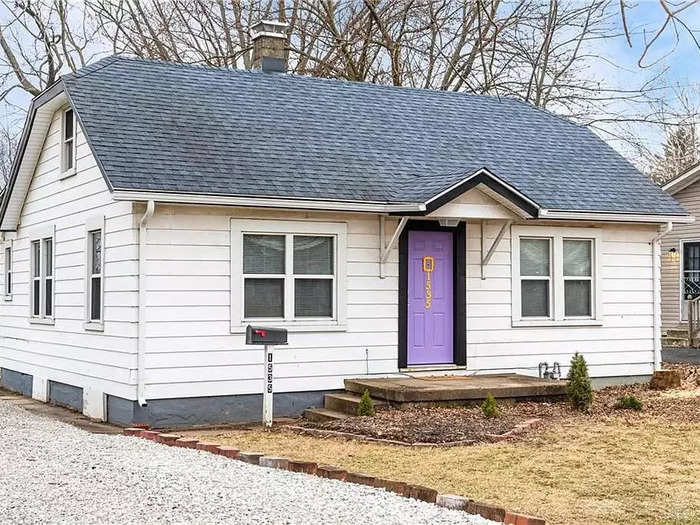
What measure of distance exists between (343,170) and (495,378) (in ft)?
12.0

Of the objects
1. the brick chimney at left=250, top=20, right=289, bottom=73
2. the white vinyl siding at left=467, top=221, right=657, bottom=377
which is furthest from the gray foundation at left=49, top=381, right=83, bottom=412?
the brick chimney at left=250, top=20, right=289, bottom=73

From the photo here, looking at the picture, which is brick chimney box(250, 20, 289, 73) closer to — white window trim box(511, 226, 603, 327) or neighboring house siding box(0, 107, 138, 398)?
neighboring house siding box(0, 107, 138, 398)

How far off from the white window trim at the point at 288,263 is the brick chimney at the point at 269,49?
5.08m

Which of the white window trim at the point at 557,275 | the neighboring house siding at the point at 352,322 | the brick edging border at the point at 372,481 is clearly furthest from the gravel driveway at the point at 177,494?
the white window trim at the point at 557,275

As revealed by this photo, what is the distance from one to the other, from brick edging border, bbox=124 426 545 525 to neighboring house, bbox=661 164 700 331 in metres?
17.9

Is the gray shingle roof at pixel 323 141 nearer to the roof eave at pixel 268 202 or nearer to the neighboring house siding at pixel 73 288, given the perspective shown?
the roof eave at pixel 268 202

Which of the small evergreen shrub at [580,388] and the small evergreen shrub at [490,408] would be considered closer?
the small evergreen shrub at [490,408]

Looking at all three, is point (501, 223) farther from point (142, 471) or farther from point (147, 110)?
point (142, 471)

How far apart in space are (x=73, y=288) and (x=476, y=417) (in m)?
6.35

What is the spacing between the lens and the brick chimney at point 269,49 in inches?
700

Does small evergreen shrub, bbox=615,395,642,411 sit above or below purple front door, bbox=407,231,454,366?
below

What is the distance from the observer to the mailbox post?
12.1m

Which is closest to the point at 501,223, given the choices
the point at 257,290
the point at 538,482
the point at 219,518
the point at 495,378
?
the point at 495,378

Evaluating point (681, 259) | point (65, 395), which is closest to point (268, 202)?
point (65, 395)
